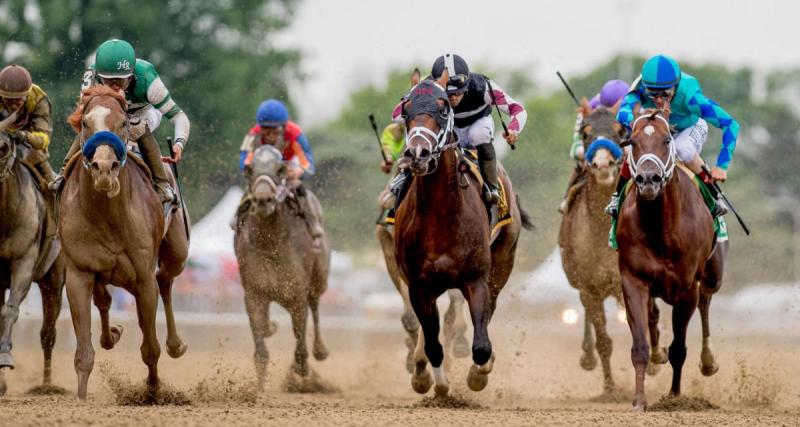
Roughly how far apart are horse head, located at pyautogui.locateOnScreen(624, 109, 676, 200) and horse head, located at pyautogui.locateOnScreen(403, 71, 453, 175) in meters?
1.54

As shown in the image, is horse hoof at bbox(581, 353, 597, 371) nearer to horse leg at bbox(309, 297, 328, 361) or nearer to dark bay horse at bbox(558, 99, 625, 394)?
dark bay horse at bbox(558, 99, 625, 394)

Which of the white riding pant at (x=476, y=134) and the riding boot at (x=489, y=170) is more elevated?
the white riding pant at (x=476, y=134)

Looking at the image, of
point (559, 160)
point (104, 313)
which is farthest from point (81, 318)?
point (559, 160)

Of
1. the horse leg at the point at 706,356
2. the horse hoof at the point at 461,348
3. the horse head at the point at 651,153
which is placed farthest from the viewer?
the horse hoof at the point at 461,348

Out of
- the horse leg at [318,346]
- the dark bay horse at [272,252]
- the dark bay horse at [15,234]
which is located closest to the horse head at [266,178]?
the dark bay horse at [272,252]

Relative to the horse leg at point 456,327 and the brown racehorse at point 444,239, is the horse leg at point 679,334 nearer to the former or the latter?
the brown racehorse at point 444,239

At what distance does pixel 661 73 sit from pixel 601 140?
74.7 inches

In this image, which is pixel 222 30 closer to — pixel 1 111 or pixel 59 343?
pixel 59 343

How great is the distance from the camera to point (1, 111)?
46.1ft

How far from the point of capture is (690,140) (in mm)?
13367

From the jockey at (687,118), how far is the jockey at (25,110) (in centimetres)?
541

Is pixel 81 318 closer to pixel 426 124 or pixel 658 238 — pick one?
pixel 426 124

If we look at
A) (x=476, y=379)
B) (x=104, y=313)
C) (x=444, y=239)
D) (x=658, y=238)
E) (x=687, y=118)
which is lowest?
(x=476, y=379)

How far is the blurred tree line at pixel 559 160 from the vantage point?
30000 millimetres
